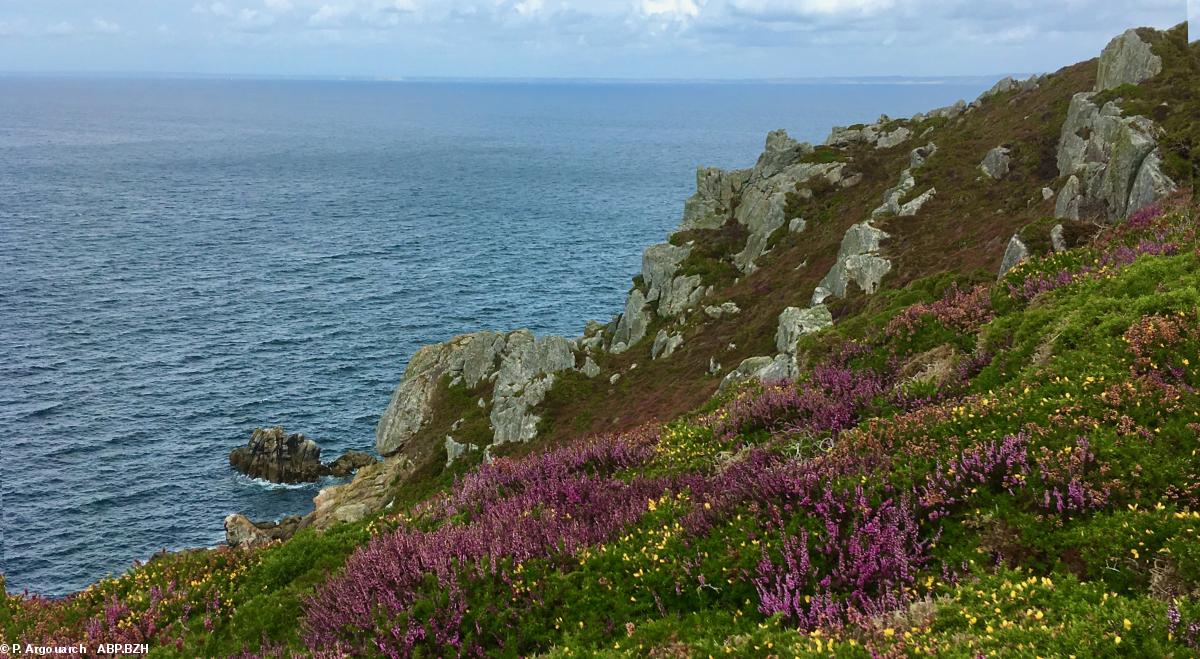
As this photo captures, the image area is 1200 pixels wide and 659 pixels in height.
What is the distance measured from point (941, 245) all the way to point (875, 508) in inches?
1385

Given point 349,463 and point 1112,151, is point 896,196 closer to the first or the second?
point 1112,151

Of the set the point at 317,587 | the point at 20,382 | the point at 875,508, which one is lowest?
the point at 20,382

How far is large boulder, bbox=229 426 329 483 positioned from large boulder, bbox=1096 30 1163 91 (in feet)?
230

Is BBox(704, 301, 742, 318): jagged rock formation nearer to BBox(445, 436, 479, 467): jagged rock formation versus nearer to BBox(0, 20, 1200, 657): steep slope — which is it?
BBox(445, 436, 479, 467): jagged rock formation

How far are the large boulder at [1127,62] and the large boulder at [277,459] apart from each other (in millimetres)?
70145

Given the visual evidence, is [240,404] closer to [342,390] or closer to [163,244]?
[342,390]

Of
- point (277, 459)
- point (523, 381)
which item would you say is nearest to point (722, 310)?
point (523, 381)

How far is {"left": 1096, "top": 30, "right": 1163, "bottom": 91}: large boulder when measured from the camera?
1781 inches

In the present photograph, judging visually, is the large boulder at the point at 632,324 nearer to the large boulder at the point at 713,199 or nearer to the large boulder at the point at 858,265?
the large boulder at the point at 713,199

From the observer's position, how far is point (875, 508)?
447 inches

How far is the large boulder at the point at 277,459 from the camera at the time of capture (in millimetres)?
66875

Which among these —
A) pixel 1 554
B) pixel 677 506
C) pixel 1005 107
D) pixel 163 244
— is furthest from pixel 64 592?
pixel 163 244

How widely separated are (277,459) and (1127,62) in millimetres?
73987

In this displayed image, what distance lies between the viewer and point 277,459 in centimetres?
6712
